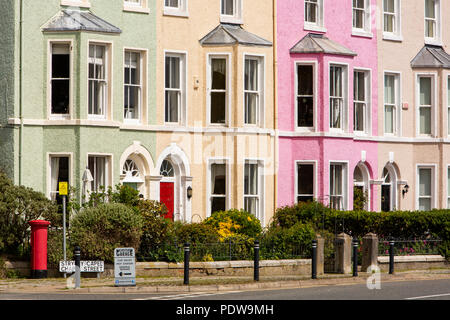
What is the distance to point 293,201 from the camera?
35031 mm

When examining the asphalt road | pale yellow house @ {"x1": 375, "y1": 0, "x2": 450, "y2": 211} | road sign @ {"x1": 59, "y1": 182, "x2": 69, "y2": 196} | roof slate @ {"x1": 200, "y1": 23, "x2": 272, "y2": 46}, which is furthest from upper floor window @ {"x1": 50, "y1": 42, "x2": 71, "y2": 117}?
pale yellow house @ {"x1": 375, "y1": 0, "x2": 450, "y2": 211}

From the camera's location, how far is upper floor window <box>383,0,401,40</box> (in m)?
38.3

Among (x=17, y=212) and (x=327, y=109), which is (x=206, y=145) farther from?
(x=17, y=212)

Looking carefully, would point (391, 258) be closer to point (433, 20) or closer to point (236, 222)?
point (236, 222)

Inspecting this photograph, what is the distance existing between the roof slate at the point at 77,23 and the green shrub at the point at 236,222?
644cm

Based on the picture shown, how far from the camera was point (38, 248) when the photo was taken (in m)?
26.3

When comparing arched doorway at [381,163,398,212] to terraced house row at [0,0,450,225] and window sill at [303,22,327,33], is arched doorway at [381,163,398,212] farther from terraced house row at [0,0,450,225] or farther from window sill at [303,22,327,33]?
window sill at [303,22,327,33]

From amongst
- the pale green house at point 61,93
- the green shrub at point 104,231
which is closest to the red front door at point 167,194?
the pale green house at point 61,93

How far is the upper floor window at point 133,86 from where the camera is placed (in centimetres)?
3177

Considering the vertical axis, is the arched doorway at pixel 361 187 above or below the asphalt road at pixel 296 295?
above

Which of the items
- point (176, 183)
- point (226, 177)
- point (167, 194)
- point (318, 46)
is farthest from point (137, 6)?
point (318, 46)

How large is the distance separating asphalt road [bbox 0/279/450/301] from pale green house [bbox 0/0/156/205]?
7.27 m

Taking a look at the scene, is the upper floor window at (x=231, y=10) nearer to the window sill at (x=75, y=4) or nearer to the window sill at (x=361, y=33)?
the window sill at (x=361, y=33)
